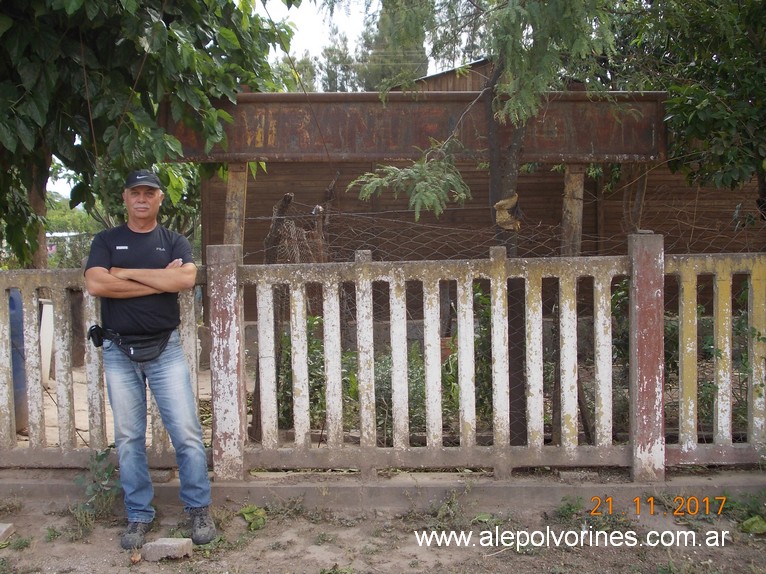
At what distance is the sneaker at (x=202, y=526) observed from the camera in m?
3.76

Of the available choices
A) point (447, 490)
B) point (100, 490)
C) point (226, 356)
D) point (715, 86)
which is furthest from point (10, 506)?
point (715, 86)

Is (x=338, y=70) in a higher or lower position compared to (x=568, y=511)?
higher

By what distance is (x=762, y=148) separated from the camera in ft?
15.1

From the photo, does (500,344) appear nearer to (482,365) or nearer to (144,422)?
(482,365)

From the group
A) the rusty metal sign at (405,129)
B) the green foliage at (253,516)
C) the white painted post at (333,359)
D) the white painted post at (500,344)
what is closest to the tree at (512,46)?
the rusty metal sign at (405,129)

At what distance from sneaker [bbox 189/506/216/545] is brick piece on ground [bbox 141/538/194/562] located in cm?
12

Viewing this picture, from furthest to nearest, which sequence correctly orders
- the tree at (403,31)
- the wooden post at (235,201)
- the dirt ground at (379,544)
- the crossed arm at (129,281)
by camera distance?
the wooden post at (235,201), the tree at (403,31), the crossed arm at (129,281), the dirt ground at (379,544)

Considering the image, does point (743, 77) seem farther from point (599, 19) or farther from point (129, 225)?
point (129, 225)

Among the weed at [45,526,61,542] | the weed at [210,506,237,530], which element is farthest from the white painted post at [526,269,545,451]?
the weed at [45,526,61,542]

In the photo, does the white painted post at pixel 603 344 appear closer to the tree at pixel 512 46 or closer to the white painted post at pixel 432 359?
the tree at pixel 512 46

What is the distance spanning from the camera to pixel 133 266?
3.75 m

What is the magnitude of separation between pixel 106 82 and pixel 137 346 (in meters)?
1.79

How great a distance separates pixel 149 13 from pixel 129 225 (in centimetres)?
129

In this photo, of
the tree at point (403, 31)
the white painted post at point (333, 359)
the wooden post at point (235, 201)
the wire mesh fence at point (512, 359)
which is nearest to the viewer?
the tree at point (403, 31)
